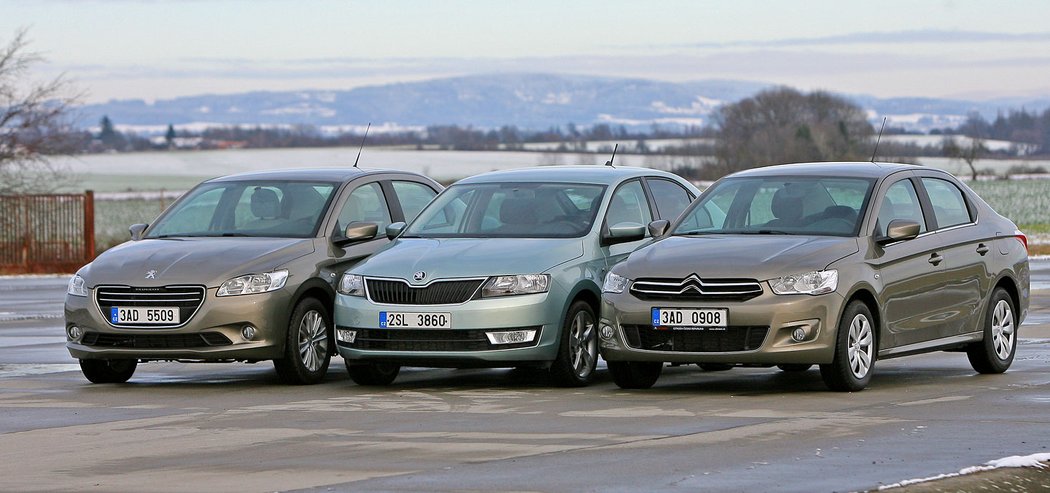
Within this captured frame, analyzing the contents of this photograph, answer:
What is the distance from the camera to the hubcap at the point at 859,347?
497 inches

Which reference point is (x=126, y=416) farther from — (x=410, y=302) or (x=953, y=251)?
(x=953, y=251)

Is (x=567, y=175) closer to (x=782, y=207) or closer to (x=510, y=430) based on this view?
(x=782, y=207)

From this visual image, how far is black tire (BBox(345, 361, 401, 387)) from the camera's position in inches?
547

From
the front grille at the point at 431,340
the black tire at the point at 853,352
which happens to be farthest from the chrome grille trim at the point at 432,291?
the black tire at the point at 853,352

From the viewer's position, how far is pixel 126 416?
11836 mm

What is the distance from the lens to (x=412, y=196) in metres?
16.0

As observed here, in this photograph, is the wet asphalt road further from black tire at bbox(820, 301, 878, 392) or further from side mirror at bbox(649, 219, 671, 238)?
side mirror at bbox(649, 219, 671, 238)

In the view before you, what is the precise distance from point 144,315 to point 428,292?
7.31ft

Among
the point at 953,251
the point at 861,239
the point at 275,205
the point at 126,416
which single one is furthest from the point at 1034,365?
the point at 126,416

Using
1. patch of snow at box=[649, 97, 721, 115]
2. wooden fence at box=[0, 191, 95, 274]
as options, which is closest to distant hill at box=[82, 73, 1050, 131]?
patch of snow at box=[649, 97, 721, 115]

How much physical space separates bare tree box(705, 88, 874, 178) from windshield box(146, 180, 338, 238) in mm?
93489

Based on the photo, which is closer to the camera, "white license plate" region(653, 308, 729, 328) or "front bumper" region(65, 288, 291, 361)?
"white license plate" region(653, 308, 729, 328)

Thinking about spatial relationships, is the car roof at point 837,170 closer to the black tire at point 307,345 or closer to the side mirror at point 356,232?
the side mirror at point 356,232

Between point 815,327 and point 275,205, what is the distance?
4.82 metres
